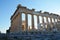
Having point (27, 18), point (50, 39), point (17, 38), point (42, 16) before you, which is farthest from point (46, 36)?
point (42, 16)

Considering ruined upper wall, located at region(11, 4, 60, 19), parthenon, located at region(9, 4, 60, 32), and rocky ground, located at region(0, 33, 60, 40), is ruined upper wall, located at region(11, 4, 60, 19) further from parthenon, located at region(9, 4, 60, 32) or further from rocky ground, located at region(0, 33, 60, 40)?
rocky ground, located at region(0, 33, 60, 40)

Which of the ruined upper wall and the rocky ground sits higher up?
the ruined upper wall

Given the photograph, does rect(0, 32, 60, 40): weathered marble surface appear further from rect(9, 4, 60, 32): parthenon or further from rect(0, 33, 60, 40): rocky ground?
rect(9, 4, 60, 32): parthenon

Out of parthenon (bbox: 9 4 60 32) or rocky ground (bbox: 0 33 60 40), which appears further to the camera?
parthenon (bbox: 9 4 60 32)

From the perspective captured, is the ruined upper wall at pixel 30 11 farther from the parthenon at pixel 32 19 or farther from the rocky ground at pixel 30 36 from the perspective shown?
the rocky ground at pixel 30 36

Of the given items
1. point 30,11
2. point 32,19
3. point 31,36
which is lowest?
point 31,36

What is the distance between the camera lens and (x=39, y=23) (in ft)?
120

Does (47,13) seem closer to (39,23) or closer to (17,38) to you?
(39,23)

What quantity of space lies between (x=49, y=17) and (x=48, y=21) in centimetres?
119

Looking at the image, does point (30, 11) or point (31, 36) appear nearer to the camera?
point (31, 36)

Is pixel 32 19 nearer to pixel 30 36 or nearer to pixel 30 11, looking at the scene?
pixel 30 11

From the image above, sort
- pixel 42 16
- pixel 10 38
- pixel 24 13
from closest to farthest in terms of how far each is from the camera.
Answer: pixel 10 38 < pixel 24 13 < pixel 42 16

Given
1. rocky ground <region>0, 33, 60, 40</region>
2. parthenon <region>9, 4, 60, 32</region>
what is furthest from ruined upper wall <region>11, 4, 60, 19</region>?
rocky ground <region>0, 33, 60, 40</region>

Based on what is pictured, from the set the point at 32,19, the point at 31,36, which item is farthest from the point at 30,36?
the point at 32,19
